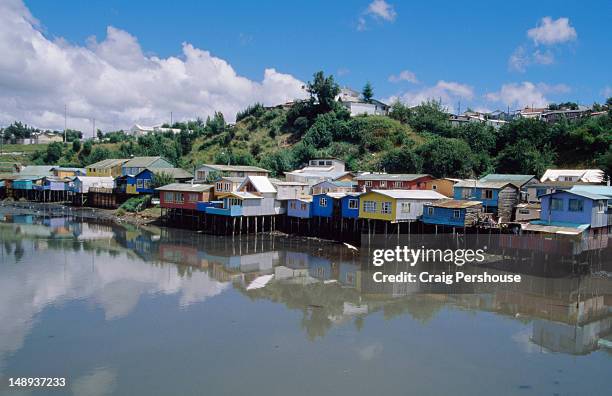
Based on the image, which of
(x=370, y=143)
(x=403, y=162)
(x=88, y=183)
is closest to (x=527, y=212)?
(x=403, y=162)

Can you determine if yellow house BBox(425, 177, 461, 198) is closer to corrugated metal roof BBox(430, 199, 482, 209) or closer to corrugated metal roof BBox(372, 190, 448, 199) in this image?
corrugated metal roof BBox(372, 190, 448, 199)

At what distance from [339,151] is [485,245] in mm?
32408

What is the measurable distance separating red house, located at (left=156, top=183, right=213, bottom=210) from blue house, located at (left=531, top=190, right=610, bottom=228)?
24.0 meters

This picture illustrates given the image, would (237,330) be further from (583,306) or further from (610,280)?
(610,280)

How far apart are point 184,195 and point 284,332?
25.8m

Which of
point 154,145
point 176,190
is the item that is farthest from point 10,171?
point 176,190

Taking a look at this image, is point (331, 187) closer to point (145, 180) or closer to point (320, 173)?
point (320, 173)

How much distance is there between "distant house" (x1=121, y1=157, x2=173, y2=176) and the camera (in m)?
55.8

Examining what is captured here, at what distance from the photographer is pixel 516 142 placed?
51438mm

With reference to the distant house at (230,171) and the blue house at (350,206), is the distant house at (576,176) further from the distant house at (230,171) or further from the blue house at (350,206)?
the distant house at (230,171)

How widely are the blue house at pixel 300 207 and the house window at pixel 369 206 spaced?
532cm

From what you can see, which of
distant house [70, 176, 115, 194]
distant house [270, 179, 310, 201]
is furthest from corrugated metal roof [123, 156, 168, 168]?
distant house [270, 179, 310, 201]

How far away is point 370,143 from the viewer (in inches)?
2365

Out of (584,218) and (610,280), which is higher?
(584,218)
